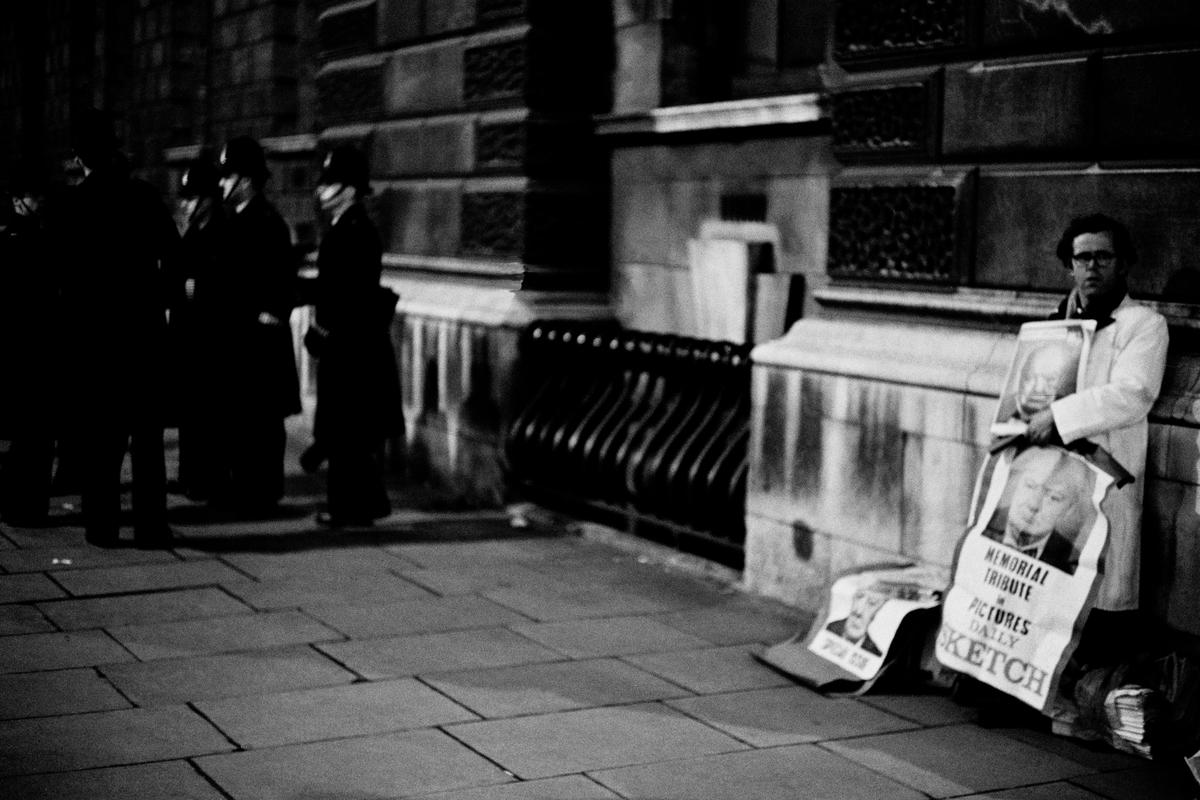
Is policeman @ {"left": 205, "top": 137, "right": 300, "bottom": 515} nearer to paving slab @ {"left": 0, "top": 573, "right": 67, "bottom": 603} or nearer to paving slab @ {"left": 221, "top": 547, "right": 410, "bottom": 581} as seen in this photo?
paving slab @ {"left": 221, "top": 547, "right": 410, "bottom": 581}

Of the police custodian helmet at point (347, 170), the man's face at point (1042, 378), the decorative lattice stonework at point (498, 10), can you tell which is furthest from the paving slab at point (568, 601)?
the decorative lattice stonework at point (498, 10)

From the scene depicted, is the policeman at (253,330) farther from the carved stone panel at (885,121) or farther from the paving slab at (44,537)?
the carved stone panel at (885,121)

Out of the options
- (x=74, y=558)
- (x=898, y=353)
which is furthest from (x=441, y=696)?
(x=74, y=558)

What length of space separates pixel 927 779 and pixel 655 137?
16.1ft

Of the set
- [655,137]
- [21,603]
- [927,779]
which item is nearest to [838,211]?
[655,137]

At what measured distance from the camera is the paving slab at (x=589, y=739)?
4.90 m

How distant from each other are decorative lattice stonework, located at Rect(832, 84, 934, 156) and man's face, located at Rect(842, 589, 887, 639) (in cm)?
176

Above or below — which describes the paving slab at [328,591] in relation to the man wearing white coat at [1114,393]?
below

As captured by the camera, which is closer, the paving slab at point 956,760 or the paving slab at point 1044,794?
the paving slab at point 1044,794

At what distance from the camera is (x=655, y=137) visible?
9.06 meters

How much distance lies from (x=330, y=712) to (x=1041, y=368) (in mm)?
2447

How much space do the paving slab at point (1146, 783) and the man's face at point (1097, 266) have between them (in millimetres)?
Answer: 1414

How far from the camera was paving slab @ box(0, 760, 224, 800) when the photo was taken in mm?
4480

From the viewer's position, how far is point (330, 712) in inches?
210
